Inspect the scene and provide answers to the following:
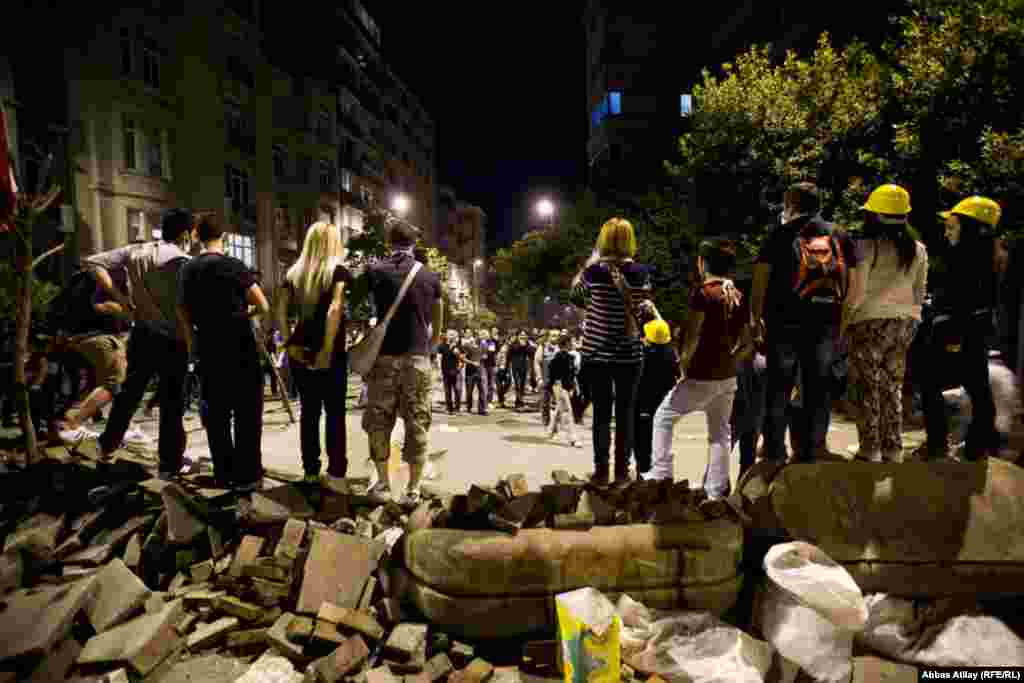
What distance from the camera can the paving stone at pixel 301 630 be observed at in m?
3.00

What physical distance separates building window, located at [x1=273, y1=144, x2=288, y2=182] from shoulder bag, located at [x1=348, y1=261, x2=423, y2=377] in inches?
1199

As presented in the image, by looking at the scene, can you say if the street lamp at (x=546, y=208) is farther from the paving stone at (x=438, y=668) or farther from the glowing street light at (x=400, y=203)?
the paving stone at (x=438, y=668)

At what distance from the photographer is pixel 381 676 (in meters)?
2.78

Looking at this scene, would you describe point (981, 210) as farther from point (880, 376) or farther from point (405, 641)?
point (405, 641)

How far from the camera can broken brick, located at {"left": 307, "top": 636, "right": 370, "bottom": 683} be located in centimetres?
277

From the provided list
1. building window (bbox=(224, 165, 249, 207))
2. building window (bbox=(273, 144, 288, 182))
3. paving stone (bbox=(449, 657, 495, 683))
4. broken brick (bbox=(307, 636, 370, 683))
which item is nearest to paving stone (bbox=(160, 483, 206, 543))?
broken brick (bbox=(307, 636, 370, 683))

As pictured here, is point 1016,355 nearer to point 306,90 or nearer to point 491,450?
point 491,450

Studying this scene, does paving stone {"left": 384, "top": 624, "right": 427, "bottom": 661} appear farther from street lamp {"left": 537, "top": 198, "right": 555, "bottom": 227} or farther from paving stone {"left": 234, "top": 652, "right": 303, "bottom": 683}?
street lamp {"left": 537, "top": 198, "right": 555, "bottom": 227}

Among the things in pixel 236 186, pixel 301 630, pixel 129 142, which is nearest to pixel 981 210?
pixel 301 630

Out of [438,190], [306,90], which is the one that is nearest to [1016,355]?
[306,90]

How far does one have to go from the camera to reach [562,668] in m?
2.94

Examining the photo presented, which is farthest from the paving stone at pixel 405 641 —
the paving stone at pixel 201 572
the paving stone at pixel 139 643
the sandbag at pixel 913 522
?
the sandbag at pixel 913 522

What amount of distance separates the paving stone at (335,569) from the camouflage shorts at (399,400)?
0.80 m

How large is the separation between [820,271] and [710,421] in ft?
4.24
